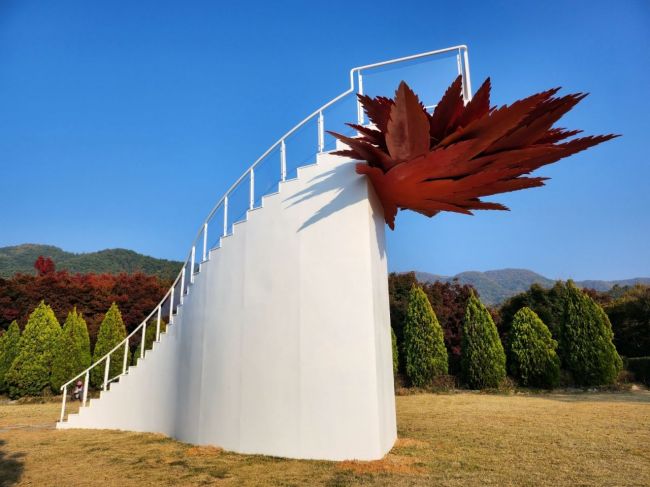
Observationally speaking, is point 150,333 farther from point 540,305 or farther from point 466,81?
point 540,305

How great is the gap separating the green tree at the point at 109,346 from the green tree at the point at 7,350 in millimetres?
2825

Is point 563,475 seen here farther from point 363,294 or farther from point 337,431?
point 363,294

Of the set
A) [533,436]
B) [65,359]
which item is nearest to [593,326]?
[533,436]

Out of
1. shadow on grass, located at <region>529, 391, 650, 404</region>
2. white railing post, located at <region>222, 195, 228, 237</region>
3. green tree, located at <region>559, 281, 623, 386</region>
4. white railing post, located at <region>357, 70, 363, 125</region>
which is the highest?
white railing post, located at <region>357, 70, 363, 125</region>

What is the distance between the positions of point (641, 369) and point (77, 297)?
964 inches

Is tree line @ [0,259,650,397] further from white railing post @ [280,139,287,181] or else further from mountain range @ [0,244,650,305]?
mountain range @ [0,244,650,305]

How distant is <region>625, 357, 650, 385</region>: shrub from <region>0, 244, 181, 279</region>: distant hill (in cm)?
3375

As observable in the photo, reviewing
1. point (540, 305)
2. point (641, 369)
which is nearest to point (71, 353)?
point (540, 305)

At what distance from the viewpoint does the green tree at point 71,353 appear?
15.3m

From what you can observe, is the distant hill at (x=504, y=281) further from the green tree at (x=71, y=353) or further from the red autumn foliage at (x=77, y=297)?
the green tree at (x=71, y=353)

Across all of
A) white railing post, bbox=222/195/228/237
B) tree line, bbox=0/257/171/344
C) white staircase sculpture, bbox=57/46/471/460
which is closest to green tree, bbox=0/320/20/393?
tree line, bbox=0/257/171/344

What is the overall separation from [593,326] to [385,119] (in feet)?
41.8

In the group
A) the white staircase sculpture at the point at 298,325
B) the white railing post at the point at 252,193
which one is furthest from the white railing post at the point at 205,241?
the white railing post at the point at 252,193

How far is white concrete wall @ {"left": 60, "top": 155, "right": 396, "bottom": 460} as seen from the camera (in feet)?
16.4
